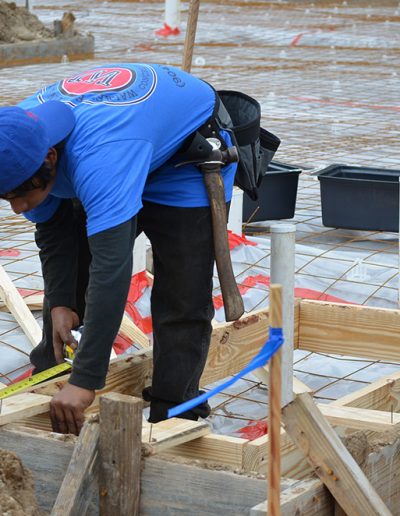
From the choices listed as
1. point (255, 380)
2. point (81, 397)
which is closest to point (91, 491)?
point (81, 397)

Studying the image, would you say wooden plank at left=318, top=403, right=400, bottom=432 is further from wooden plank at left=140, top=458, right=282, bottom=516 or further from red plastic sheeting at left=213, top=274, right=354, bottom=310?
red plastic sheeting at left=213, top=274, right=354, bottom=310

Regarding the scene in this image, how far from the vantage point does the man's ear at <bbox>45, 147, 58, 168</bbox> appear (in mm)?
2628

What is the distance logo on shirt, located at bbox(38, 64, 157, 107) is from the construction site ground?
1371mm

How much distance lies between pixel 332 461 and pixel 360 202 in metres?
3.73

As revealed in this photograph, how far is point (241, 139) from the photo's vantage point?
124 inches

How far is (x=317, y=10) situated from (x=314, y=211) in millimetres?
14292

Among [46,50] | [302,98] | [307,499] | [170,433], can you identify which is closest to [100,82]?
[170,433]

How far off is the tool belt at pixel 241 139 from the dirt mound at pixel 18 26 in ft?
33.8

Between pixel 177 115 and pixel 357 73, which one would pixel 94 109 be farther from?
pixel 357 73

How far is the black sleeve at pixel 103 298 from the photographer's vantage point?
8.49ft

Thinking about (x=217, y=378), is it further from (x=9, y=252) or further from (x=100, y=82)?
(x=9, y=252)

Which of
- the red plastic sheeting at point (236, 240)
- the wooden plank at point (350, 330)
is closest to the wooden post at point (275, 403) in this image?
the wooden plank at point (350, 330)

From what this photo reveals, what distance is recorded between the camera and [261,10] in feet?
65.5

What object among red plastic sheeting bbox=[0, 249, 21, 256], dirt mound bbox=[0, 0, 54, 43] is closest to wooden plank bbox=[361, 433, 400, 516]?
red plastic sheeting bbox=[0, 249, 21, 256]
